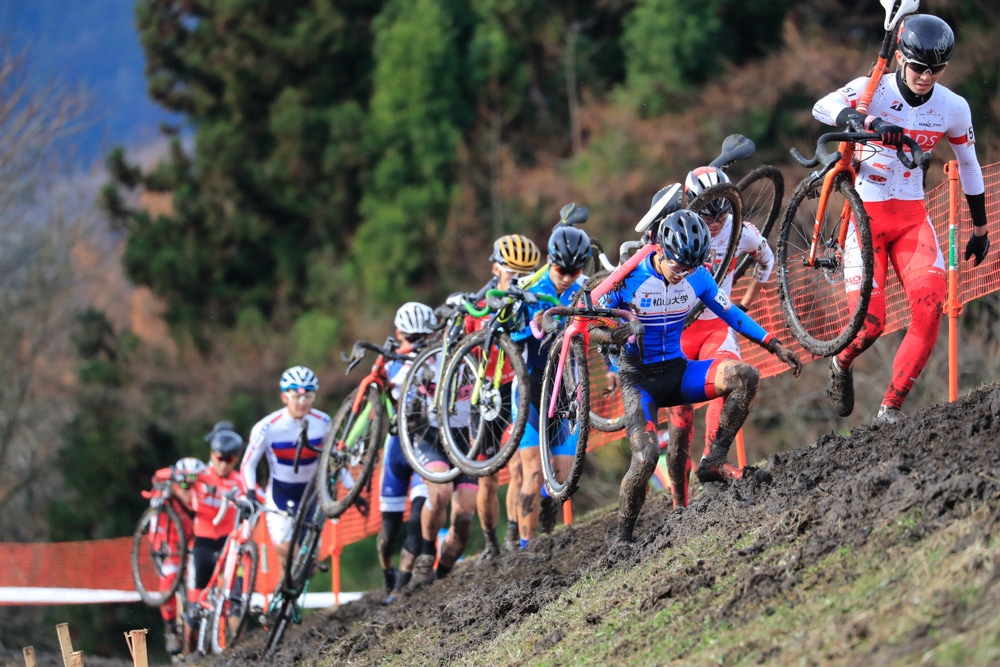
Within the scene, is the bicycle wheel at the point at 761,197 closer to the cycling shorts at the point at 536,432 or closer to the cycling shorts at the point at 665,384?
the cycling shorts at the point at 665,384

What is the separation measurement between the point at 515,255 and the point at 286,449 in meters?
3.24

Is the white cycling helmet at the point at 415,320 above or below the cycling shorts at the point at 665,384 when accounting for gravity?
above

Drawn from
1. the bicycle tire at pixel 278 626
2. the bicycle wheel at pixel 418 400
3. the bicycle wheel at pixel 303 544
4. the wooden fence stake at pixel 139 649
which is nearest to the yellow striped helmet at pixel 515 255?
the bicycle wheel at pixel 418 400

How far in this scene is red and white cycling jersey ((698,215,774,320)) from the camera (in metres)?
8.03

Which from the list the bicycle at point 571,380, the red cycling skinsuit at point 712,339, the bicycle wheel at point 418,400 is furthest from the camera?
the bicycle wheel at point 418,400

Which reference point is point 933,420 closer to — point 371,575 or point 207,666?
point 207,666

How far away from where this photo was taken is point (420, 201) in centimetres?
2736

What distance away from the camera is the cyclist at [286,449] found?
10562mm

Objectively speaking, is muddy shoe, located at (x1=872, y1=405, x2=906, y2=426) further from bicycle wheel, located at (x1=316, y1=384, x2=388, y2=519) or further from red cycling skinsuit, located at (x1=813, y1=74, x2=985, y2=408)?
bicycle wheel, located at (x1=316, y1=384, x2=388, y2=519)

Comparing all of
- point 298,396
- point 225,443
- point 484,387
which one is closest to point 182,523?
point 225,443

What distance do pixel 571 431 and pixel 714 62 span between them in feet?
62.4

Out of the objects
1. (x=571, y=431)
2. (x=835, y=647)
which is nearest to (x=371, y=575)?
(x=571, y=431)

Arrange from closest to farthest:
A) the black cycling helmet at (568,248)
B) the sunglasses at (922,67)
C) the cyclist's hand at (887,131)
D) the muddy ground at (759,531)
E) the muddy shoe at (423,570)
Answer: the muddy ground at (759,531) → the cyclist's hand at (887,131) → the sunglasses at (922,67) → the black cycling helmet at (568,248) → the muddy shoe at (423,570)

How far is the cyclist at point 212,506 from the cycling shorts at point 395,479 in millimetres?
2776
